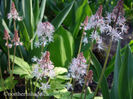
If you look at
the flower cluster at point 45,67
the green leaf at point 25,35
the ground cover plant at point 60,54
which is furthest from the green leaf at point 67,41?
the flower cluster at point 45,67

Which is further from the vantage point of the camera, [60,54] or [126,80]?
[60,54]

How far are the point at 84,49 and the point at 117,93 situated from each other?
2.21 ft

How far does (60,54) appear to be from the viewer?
56.2 inches

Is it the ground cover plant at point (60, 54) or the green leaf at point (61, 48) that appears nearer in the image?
the ground cover plant at point (60, 54)

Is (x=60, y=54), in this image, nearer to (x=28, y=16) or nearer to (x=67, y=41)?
(x=67, y=41)

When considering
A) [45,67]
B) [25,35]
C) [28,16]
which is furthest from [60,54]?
[45,67]

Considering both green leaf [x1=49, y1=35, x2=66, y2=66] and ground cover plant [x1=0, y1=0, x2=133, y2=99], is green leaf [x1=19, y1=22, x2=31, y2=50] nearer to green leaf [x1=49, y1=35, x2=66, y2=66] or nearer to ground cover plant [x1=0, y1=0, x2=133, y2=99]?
ground cover plant [x1=0, y1=0, x2=133, y2=99]

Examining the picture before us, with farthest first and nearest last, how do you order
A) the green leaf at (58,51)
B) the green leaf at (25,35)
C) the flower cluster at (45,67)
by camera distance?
the green leaf at (25,35), the green leaf at (58,51), the flower cluster at (45,67)

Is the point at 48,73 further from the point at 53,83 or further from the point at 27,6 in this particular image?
the point at 27,6

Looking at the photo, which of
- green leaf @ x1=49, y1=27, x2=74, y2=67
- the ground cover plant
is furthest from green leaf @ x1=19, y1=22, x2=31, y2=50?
green leaf @ x1=49, y1=27, x2=74, y2=67

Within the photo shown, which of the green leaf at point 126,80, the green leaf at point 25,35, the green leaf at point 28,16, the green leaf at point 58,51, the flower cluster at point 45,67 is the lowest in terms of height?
the green leaf at point 126,80

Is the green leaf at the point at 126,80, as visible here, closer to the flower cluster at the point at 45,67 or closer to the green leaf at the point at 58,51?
the flower cluster at the point at 45,67

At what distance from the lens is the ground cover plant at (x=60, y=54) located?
2.67 ft

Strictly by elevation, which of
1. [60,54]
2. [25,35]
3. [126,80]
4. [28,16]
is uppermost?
[28,16]
